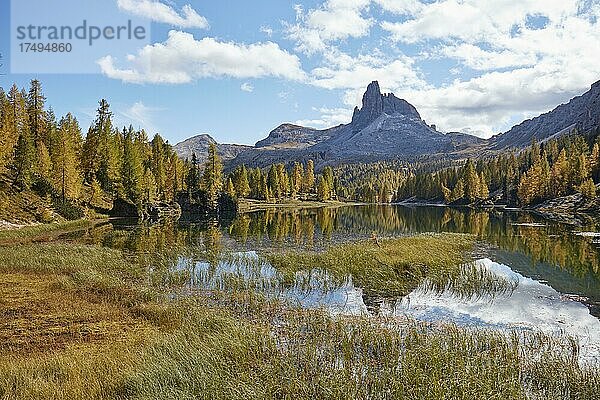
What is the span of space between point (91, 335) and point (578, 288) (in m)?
27.9

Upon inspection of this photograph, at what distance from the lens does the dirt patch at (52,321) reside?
1573 cm

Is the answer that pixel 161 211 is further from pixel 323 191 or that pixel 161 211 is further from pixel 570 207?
pixel 570 207

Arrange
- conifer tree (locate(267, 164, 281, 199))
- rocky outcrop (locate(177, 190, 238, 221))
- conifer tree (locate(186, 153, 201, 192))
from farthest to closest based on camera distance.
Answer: conifer tree (locate(267, 164, 281, 199)), conifer tree (locate(186, 153, 201, 192)), rocky outcrop (locate(177, 190, 238, 221))

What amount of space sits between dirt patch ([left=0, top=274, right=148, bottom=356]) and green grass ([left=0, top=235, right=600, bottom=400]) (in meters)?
0.10

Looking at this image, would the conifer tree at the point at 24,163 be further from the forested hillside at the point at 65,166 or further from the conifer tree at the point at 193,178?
the conifer tree at the point at 193,178

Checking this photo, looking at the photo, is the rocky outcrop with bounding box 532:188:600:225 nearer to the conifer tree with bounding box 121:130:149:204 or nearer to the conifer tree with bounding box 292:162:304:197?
the conifer tree with bounding box 292:162:304:197

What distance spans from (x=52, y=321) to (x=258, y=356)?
10203 millimetres

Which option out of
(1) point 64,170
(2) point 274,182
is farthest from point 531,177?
Result: (1) point 64,170

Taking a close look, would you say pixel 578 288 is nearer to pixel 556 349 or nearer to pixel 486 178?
pixel 556 349

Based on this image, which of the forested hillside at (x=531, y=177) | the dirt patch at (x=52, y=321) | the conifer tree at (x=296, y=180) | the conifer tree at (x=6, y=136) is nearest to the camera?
the dirt patch at (x=52, y=321)

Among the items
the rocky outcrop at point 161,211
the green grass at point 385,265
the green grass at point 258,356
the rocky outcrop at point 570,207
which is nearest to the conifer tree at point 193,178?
the rocky outcrop at point 161,211

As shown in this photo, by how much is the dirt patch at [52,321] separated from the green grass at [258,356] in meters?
0.10

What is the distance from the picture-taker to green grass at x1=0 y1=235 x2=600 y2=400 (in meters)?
11.3

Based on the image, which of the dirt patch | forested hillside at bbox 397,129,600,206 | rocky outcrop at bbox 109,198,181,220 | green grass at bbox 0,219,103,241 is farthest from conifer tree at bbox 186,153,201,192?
forested hillside at bbox 397,129,600,206
